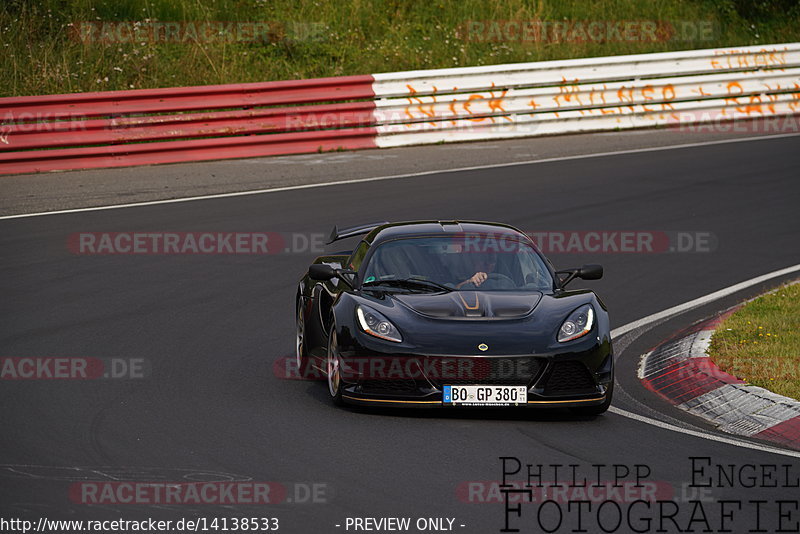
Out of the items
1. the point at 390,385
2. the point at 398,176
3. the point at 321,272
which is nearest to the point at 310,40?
the point at 398,176

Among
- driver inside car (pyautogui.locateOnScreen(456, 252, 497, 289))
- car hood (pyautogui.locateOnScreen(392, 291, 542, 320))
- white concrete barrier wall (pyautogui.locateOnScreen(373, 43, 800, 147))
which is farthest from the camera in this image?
white concrete barrier wall (pyautogui.locateOnScreen(373, 43, 800, 147))

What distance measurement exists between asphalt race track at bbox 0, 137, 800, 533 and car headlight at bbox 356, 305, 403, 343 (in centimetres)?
54

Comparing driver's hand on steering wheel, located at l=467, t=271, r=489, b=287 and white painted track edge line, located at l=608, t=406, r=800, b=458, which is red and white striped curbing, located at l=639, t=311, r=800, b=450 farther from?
driver's hand on steering wheel, located at l=467, t=271, r=489, b=287

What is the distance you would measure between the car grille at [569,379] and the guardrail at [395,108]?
1210 centimetres

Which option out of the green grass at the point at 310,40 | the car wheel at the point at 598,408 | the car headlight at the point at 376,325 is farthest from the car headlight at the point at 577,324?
the green grass at the point at 310,40

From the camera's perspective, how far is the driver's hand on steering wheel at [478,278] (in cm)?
955

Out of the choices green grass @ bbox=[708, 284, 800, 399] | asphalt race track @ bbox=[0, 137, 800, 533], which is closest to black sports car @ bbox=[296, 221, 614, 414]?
asphalt race track @ bbox=[0, 137, 800, 533]

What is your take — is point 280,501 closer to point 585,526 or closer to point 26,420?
point 585,526

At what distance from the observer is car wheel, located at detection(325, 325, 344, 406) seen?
8.75 m

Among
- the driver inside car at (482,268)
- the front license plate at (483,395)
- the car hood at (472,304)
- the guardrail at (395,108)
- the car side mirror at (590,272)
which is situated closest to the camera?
the front license plate at (483,395)

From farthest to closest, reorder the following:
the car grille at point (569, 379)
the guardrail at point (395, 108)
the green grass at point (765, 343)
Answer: the guardrail at point (395, 108) < the green grass at point (765, 343) < the car grille at point (569, 379)

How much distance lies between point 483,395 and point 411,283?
1344mm

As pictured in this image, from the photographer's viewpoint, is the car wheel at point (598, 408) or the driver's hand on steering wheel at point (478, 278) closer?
the car wheel at point (598, 408)

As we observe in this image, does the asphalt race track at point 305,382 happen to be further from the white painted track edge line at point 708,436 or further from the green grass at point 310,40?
the green grass at point 310,40
